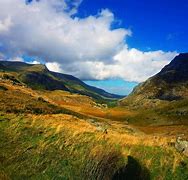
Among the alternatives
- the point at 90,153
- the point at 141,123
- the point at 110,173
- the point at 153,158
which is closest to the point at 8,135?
the point at 90,153

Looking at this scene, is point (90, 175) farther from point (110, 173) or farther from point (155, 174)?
point (155, 174)

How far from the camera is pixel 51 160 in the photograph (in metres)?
21.2

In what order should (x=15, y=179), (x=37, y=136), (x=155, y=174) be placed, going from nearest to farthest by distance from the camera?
(x=15, y=179)
(x=155, y=174)
(x=37, y=136)

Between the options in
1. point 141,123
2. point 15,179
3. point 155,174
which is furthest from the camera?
point 141,123

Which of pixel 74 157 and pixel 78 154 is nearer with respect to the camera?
pixel 74 157

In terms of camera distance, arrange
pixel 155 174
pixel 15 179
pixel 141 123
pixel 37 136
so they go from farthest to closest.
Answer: pixel 141 123 < pixel 37 136 < pixel 155 174 < pixel 15 179

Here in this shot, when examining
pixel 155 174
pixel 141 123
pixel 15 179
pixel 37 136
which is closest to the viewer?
pixel 15 179

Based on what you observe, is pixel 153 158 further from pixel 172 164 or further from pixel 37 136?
pixel 37 136

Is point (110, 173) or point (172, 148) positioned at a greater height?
point (172, 148)

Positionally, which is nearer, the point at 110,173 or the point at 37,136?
the point at 110,173

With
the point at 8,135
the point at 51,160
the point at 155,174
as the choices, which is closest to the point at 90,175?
the point at 51,160

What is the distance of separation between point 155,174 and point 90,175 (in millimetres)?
3868

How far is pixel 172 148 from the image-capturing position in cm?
2316

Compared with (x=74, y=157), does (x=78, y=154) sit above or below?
above
